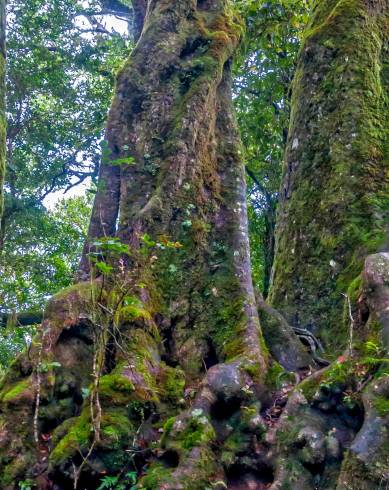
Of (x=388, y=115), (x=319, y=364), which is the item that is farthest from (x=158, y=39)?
(x=319, y=364)

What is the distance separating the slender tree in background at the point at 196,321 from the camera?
375 centimetres

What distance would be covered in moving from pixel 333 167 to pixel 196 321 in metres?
2.47

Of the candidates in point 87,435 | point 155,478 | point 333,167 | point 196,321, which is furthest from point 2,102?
point 155,478

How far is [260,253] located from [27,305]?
526 centimetres

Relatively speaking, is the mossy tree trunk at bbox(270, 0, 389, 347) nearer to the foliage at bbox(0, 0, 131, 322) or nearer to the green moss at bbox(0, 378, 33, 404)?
the green moss at bbox(0, 378, 33, 404)

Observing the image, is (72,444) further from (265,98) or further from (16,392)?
(265,98)

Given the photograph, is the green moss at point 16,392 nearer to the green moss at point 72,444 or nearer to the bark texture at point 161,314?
the bark texture at point 161,314

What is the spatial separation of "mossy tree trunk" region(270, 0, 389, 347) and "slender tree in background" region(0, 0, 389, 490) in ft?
0.10

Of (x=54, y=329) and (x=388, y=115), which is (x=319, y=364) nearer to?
(x=54, y=329)

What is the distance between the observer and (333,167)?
254 inches

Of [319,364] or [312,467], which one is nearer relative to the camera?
[312,467]

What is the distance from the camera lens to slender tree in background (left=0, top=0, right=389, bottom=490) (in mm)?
3752

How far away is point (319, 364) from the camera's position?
5121 millimetres

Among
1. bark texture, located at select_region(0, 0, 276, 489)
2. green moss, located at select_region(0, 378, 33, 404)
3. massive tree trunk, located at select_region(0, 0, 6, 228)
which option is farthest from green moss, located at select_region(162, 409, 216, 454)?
massive tree trunk, located at select_region(0, 0, 6, 228)
